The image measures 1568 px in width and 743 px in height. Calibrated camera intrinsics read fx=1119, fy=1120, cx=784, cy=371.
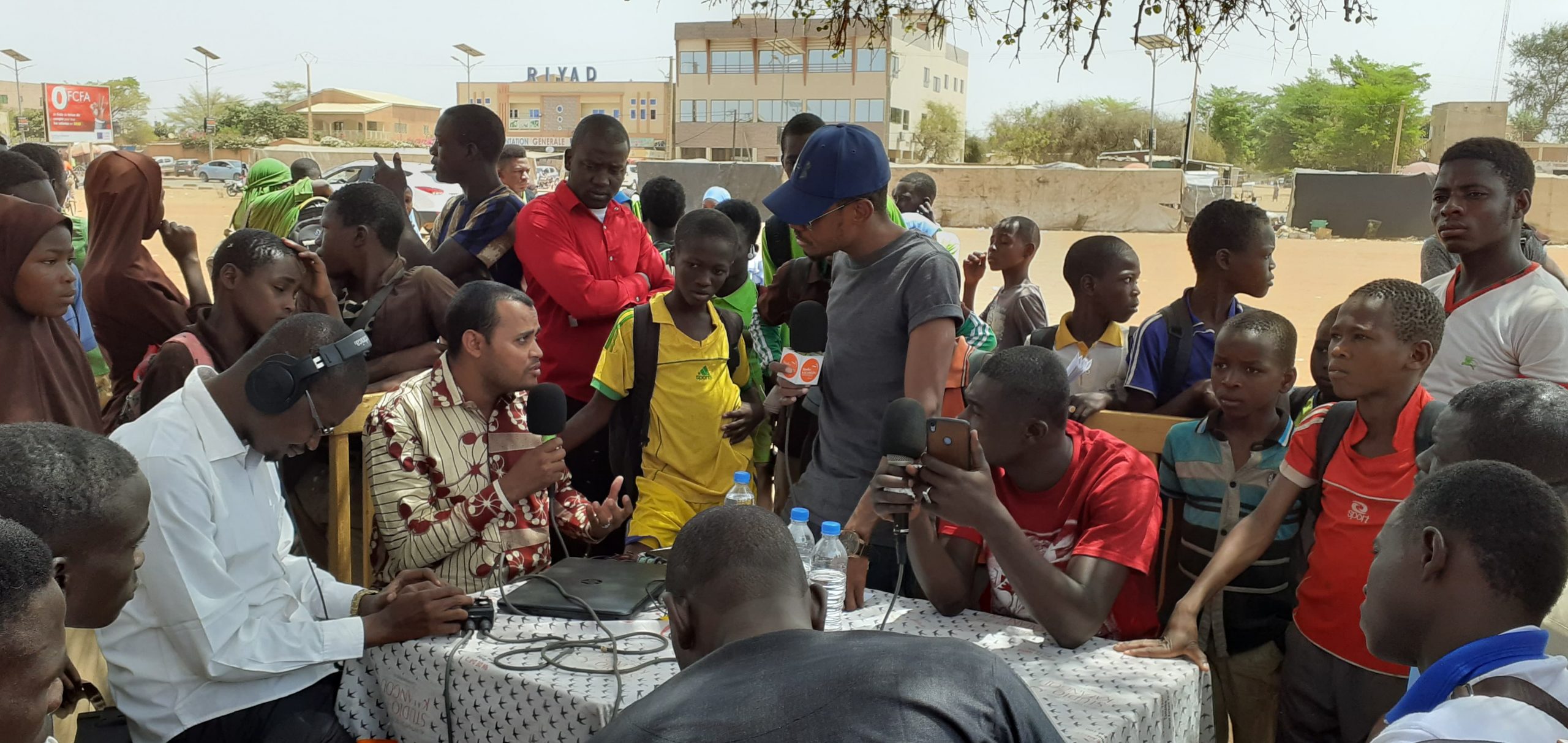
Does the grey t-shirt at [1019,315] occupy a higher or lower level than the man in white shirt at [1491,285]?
lower

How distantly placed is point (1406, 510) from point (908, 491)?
1.08 meters

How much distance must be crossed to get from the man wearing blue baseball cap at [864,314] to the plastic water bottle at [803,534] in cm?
14

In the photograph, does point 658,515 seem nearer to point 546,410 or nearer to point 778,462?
point 778,462

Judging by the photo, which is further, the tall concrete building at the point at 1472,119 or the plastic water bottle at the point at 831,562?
the tall concrete building at the point at 1472,119

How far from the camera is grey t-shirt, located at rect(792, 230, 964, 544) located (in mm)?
3387

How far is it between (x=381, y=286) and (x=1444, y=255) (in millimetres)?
5427

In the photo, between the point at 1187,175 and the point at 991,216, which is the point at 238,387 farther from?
the point at 1187,175

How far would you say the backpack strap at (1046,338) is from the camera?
183 inches

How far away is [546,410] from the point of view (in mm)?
3590

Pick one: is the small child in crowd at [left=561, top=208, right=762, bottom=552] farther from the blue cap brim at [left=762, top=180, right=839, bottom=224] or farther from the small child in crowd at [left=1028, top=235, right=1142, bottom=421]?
the small child in crowd at [left=1028, top=235, right=1142, bottom=421]

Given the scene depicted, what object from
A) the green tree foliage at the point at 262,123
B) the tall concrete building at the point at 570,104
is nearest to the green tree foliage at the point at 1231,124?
the tall concrete building at the point at 570,104

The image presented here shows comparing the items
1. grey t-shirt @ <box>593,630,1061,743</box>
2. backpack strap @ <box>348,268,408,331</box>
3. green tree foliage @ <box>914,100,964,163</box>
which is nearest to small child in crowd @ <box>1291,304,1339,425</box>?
grey t-shirt @ <box>593,630,1061,743</box>

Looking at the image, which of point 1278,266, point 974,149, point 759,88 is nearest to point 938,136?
point 974,149

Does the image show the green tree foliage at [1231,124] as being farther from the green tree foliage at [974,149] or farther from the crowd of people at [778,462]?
the crowd of people at [778,462]
